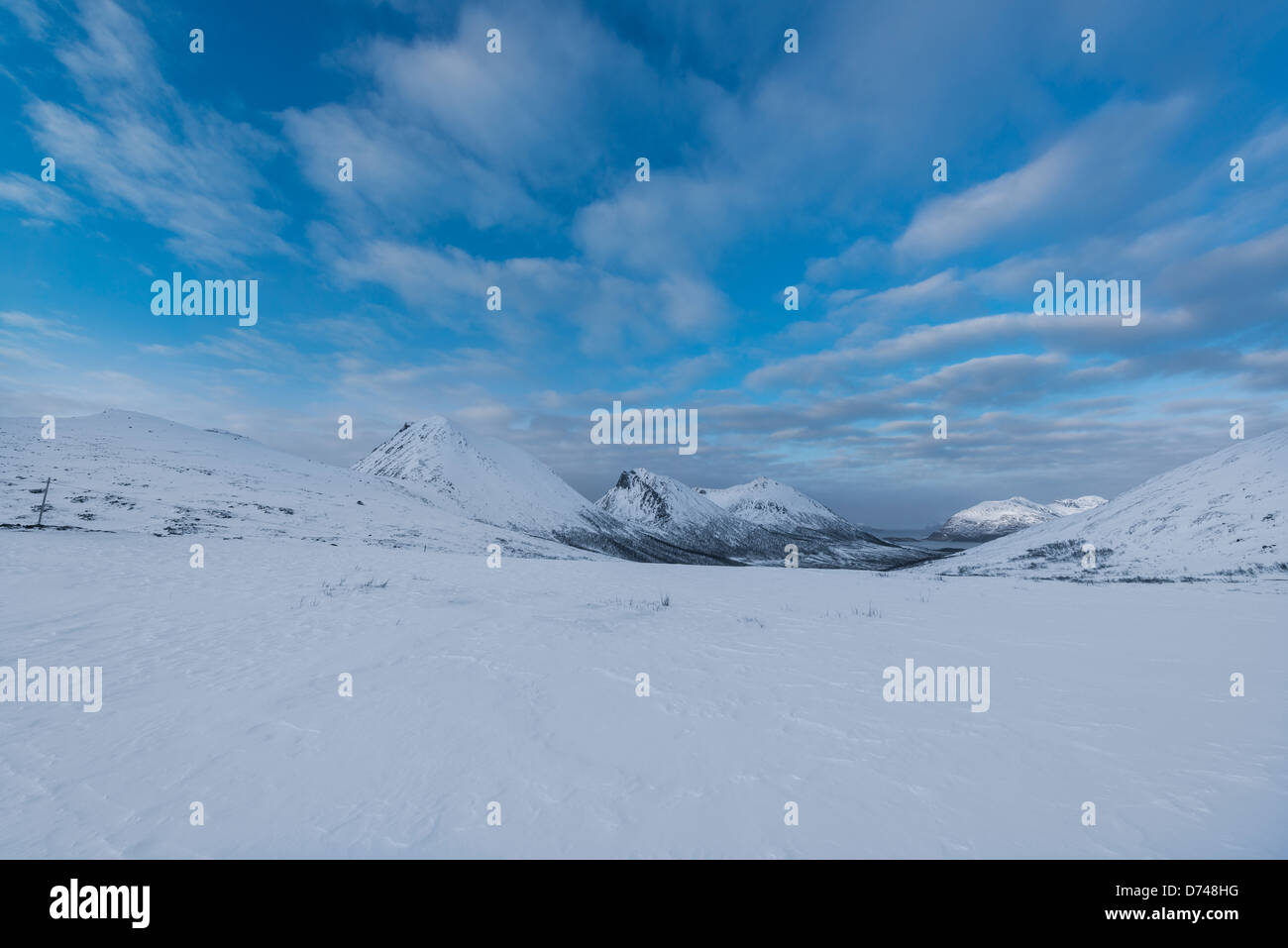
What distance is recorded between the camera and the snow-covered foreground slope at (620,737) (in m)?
4.18

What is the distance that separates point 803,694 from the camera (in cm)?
753

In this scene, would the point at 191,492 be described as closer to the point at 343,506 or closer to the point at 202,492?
the point at 202,492

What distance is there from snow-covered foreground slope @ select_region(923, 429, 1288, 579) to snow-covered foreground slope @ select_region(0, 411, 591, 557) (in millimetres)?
50997

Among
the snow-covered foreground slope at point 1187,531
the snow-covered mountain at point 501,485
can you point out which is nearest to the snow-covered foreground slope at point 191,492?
the snow-covered mountain at point 501,485

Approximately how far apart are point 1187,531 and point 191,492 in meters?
84.5

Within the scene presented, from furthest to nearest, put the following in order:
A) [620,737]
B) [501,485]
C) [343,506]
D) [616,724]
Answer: [501,485] → [343,506] → [616,724] → [620,737]

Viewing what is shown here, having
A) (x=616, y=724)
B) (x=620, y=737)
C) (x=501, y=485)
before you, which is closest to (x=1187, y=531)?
(x=616, y=724)

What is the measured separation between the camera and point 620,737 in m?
6.04

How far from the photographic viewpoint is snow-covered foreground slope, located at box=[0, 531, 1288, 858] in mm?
4184

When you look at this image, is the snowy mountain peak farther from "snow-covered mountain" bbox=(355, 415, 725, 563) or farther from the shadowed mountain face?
the shadowed mountain face

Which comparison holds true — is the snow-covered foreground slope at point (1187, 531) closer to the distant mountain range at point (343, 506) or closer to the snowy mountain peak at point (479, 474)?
the distant mountain range at point (343, 506)

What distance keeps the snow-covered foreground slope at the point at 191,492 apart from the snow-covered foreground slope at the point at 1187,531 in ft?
167
